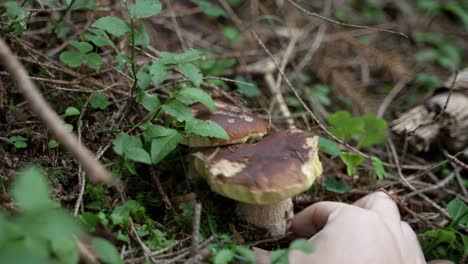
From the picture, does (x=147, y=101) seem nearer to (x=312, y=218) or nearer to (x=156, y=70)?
(x=156, y=70)

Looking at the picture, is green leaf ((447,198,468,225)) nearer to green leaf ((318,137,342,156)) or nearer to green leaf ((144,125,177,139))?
green leaf ((318,137,342,156))

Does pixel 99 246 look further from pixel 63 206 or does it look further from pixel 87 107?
pixel 87 107

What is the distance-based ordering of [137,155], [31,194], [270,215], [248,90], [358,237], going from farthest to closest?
[248,90], [270,215], [137,155], [358,237], [31,194]

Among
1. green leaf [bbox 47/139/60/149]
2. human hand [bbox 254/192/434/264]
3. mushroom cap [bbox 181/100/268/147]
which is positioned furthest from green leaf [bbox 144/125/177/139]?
human hand [bbox 254/192/434/264]

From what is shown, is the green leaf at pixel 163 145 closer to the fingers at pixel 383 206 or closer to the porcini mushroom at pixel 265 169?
the porcini mushroom at pixel 265 169

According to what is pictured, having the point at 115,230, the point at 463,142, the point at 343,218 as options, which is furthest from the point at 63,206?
the point at 463,142

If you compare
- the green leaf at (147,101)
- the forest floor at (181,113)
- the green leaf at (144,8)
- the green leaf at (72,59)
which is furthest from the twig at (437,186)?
the green leaf at (72,59)

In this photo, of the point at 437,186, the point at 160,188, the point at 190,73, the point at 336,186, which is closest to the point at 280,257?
the point at 160,188
